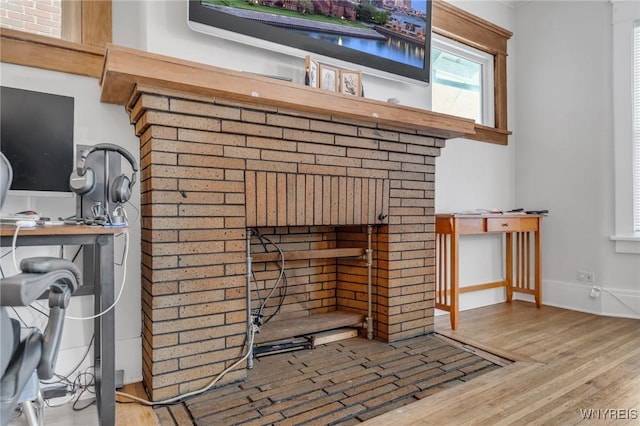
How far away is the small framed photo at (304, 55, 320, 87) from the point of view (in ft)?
7.18

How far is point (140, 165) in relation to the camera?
2.02 meters

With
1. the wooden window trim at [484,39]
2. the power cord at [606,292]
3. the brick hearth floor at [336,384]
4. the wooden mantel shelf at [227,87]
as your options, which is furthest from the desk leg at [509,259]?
the wooden mantel shelf at [227,87]

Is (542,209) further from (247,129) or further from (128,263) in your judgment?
(128,263)

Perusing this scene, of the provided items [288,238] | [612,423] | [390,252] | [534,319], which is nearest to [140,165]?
[288,238]

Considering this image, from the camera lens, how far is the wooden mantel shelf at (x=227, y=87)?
61.9 inches

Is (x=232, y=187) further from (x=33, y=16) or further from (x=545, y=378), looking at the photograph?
(x=545, y=378)

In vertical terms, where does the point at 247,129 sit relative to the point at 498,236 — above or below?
above

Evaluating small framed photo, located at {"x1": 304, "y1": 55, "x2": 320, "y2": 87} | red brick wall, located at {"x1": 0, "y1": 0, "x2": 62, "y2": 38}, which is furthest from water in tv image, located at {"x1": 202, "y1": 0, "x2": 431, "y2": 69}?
red brick wall, located at {"x1": 0, "y1": 0, "x2": 62, "y2": 38}

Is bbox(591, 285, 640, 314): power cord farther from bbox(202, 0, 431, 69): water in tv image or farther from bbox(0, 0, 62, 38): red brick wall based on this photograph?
bbox(0, 0, 62, 38): red brick wall

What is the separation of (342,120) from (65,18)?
1.49 m

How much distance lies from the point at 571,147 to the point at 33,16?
406cm

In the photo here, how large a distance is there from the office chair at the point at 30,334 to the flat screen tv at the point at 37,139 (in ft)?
2.66

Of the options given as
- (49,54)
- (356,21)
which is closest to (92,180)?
(49,54)

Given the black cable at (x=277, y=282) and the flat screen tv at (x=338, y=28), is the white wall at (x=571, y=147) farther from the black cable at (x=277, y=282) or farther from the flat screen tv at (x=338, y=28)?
the black cable at (x=277, y=282)
